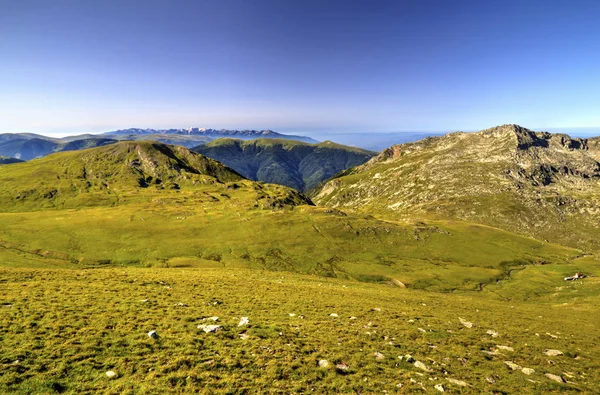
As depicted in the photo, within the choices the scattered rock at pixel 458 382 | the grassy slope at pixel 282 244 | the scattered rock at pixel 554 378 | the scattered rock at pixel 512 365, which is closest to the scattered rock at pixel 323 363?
the scattered rock at pixel 458 382

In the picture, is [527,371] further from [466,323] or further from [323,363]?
[323,363]

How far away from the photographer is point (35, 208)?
185 m

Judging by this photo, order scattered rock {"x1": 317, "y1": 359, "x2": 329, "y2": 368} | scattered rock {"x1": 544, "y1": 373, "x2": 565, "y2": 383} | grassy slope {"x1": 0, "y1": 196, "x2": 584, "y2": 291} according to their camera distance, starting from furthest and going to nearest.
Result: grassy slope {"x1": 0, "y1": 196, "x2": 584, "y2": 291} < scattered rock {"x1": 544, "y1": 373, "x2": 565, "y2": 383} < scattered rock {"x1": 317, "y1": 359, "x2": 329, "y2": 368}

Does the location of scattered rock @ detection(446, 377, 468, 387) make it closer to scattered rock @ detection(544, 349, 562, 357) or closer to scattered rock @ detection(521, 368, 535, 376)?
scattered rock @ detection(521, 368, 535, 376)

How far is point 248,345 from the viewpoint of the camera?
850 inches

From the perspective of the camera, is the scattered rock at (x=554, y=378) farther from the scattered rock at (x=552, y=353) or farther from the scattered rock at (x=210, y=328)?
the scattered rock at (x=210, y=328)

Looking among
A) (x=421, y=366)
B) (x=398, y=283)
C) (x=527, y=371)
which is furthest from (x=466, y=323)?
(x=398, y=283)

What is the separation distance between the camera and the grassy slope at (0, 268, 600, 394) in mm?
16656

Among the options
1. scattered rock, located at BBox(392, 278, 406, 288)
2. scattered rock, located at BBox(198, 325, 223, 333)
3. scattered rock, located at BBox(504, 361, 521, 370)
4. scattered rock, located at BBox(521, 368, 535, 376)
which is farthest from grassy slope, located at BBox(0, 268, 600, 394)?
scattered rock, located at BBox(392, 278, 406, 288)

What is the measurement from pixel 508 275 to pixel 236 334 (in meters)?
129

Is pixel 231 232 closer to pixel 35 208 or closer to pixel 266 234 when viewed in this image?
pixel 266 234

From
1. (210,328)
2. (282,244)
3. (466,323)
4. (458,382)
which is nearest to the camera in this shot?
(458,382)

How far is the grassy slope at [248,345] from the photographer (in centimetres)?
1666

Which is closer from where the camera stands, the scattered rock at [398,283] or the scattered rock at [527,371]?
the scattered rock at [527,371]
